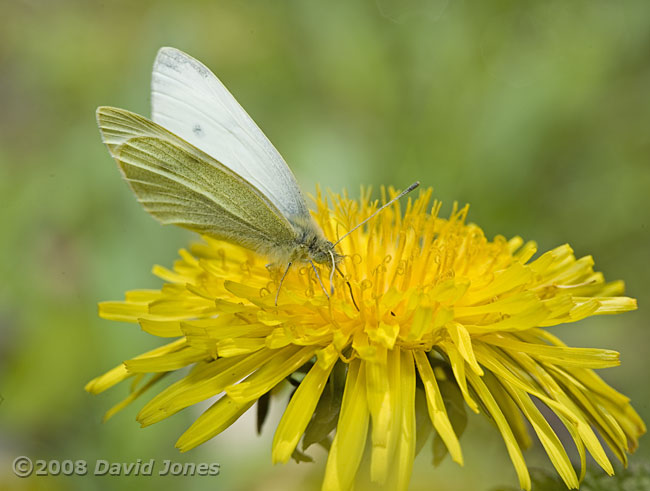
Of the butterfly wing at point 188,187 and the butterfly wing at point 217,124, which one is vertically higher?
the butterfly wing at point 217,124

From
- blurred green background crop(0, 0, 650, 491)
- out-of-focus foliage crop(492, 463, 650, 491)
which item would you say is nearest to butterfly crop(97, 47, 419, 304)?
out-of-focus foliage crop(492, 463, 650, 491)

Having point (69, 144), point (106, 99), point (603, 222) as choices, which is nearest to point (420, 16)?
point (603, 222)

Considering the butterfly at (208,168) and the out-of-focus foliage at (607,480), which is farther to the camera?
the butterfly at (208,168)

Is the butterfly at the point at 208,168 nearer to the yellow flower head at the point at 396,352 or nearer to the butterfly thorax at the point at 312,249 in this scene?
the butterfly thorax at the point at 312,249

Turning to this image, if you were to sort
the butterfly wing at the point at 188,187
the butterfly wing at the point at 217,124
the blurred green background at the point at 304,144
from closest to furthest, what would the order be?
the butterfly wing at the point at 188,187, the butterfly wing at the point at 217,124, the blurred green background at the point at 304,144

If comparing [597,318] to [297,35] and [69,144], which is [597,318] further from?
[69,144]

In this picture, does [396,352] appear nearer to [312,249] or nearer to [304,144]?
[312,249]

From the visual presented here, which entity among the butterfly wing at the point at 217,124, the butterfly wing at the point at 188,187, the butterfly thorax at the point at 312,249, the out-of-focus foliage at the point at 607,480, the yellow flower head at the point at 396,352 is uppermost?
the butterfly wing at the point at 217,124

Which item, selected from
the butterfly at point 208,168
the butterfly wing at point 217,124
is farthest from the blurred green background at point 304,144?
the butterfly wing at point 217,124
